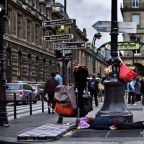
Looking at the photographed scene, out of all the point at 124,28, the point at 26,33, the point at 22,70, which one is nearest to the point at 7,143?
the point at 124,28

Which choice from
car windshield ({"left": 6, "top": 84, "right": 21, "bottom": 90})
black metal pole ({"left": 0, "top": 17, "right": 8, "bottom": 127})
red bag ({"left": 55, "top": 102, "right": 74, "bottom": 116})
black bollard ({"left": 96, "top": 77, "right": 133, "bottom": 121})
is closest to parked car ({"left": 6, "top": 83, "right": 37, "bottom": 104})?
car windshield ({"left": 6, "top": 84, "right": 21, "bottom": 90})

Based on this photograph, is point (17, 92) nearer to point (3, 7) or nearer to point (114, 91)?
point (114, 91)

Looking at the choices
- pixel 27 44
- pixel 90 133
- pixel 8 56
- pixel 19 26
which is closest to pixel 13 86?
pixel 8 56

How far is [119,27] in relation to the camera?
→ 42.7 ft

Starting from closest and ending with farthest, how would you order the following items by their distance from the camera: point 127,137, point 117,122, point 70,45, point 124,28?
point 127,137 < point 117,122 < point 124,28 < point 70,45

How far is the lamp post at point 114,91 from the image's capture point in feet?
40.9

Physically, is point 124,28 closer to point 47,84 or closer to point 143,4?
point 47,84

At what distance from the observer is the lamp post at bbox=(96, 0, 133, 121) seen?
40.9 ft

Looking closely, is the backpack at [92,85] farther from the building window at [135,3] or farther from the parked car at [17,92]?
the building window at [135,3]

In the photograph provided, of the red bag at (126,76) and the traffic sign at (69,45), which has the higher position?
the traffic sign at (69,45)

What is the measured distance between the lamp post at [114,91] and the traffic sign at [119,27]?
16 centimetres

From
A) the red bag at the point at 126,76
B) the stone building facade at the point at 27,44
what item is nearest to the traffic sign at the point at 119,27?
the red bag at the point at 126,76

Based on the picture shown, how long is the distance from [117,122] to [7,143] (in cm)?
293

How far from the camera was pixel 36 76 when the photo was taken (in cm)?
6550
